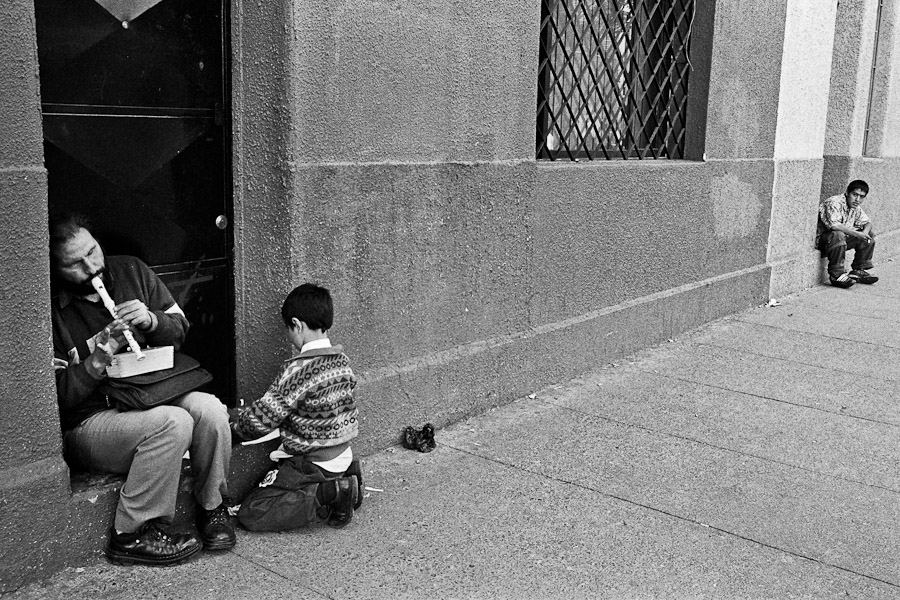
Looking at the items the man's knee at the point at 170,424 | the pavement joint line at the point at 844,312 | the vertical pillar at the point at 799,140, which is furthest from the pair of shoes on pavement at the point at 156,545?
the pavement joint line at the point at 844,312

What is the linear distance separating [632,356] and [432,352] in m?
2.15

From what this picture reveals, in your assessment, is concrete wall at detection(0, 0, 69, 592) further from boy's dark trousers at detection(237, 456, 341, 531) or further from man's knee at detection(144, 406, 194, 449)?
boy's dark trousers at detection(237, 456, 341, 531)

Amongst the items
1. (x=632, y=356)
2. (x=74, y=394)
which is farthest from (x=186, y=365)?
(x=632, y=356)

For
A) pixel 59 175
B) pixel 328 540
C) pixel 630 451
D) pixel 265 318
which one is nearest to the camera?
pixel 59 175

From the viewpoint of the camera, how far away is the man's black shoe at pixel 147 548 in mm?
3230

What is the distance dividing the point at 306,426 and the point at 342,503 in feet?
1.10

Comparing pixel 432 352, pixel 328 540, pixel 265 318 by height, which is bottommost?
pixel 328 540

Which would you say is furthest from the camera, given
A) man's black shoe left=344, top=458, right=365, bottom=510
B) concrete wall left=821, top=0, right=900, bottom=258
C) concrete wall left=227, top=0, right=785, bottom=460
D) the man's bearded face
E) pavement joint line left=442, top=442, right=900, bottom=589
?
concrete wall left=821, top=0, right=900, bottom=258

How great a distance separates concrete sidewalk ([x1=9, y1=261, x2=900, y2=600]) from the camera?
3.27 metres

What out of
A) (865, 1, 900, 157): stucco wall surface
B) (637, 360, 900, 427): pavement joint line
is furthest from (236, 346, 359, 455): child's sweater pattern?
(865, 1, 900, 157): stucco wall surface

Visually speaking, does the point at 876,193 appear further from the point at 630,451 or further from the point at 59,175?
the point at 59,175

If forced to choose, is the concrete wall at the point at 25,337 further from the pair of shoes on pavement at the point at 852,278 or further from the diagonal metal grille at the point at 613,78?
the pair of shoes on pavement at the point at 852,278

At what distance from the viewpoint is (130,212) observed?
3.58 metres

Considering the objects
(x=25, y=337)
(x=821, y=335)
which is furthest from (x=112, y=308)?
(x=821, y=335)
